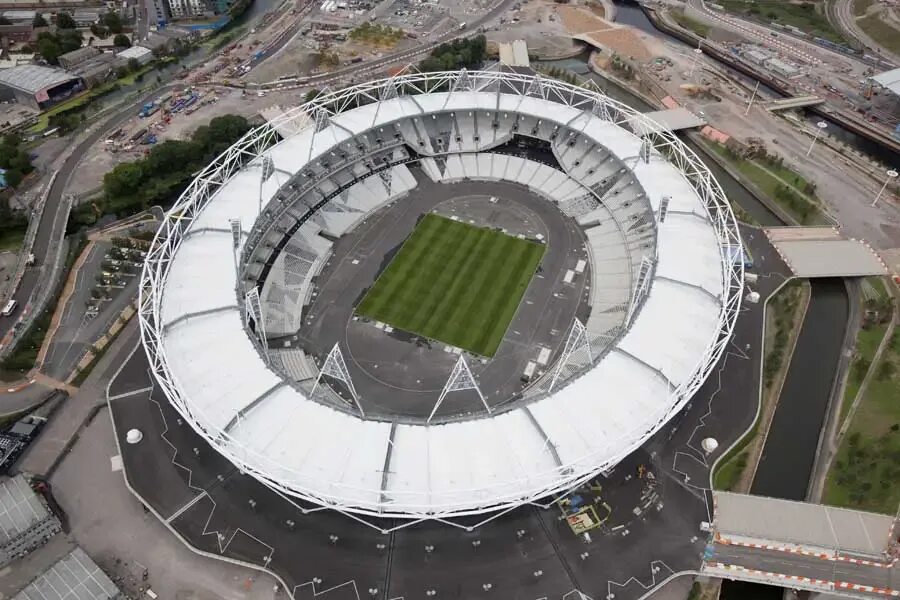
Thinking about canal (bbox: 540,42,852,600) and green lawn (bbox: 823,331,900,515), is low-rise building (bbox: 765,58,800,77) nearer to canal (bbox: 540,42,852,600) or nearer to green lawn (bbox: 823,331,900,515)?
canal (bbox: 540,42,852,600)

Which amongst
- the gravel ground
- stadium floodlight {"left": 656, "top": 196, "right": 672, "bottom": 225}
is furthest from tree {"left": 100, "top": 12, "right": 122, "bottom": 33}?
stadium floodlight {"left": 656, "top": 196, "right": 672, "bottom": 225}

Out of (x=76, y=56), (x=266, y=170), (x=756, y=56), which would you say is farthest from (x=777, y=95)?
(x=76, y=56)

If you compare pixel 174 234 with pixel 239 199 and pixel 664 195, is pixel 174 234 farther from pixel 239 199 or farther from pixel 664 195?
pixel 664 195

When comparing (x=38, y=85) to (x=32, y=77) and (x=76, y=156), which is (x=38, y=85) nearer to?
(x=32, y=77)

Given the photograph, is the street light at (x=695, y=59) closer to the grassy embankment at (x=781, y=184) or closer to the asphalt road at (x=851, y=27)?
the grassy embankment at (x=781, y=184)

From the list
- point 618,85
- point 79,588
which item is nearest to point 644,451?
point 79,588

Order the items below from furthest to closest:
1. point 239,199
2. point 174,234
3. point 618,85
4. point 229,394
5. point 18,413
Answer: point 618,85 < point 239,199 < point 174,234 < point 18,413 < point 229,394

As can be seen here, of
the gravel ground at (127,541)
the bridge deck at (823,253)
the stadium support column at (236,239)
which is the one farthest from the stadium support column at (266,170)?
the bridge deck at (823,253)

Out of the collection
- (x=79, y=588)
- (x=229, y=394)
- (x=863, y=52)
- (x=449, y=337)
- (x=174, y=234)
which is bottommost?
(x=79, y=588)
